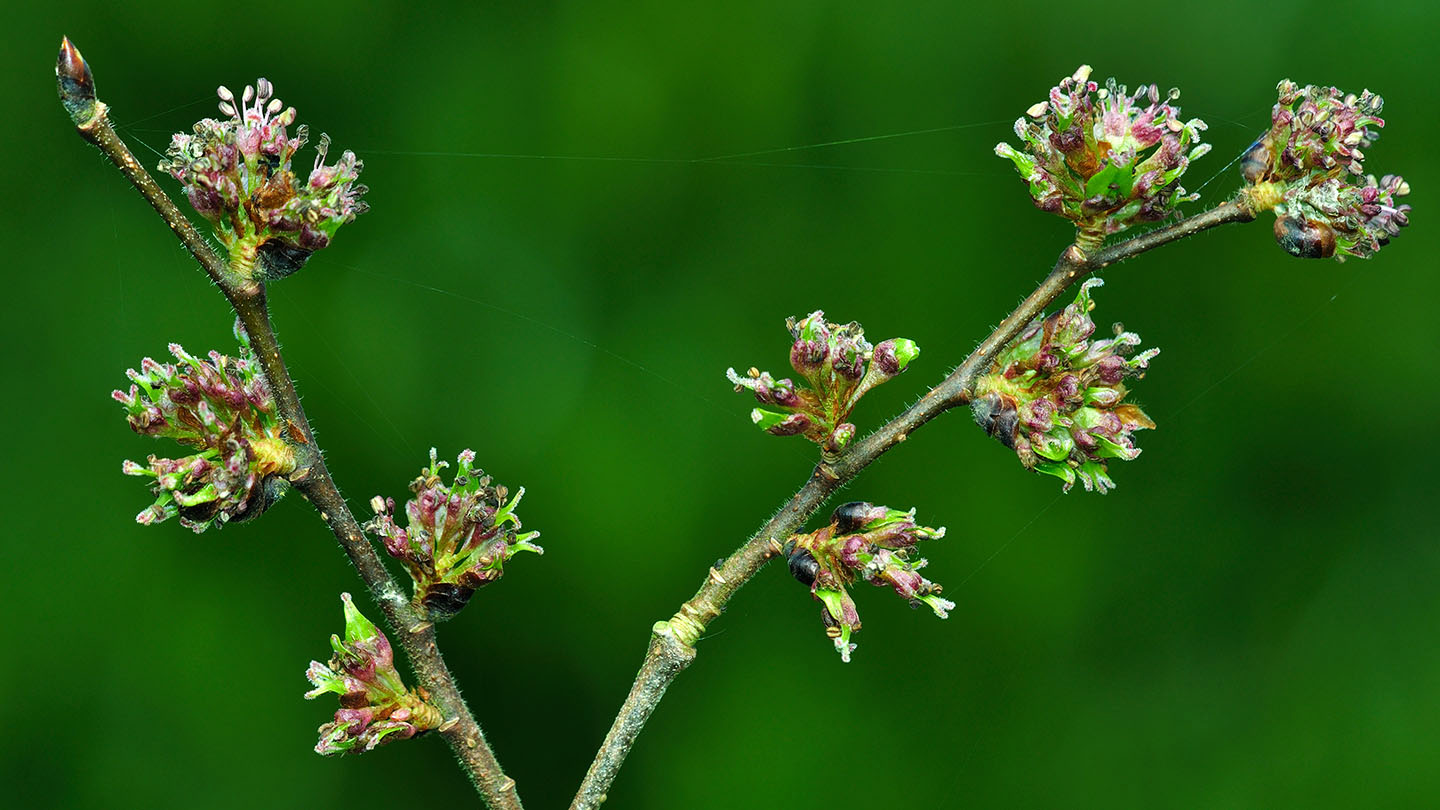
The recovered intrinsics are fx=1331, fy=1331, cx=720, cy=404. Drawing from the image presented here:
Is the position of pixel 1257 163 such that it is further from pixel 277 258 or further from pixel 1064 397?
pixel 277 258

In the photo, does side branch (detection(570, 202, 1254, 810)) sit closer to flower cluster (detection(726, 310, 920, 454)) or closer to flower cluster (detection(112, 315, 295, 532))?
flower cluster (detection(726, 310, 920, 454))

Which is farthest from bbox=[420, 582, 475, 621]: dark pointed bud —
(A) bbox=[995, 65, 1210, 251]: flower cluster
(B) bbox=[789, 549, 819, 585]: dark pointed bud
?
(A) bbox=[995, 65, 1210, 251]: flower cluster

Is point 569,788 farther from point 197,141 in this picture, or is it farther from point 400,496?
point 197,141

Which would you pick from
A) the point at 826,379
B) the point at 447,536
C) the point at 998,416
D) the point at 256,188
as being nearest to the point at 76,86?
the point at 256,188

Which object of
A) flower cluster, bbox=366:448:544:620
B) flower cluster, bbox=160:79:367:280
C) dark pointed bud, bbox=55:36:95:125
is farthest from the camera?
flower cluster, bbox=366:448:544:620

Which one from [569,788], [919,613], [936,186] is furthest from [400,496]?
[936,186]

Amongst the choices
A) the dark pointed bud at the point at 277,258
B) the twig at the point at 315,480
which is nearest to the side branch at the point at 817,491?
the twig at the point at 315,480
